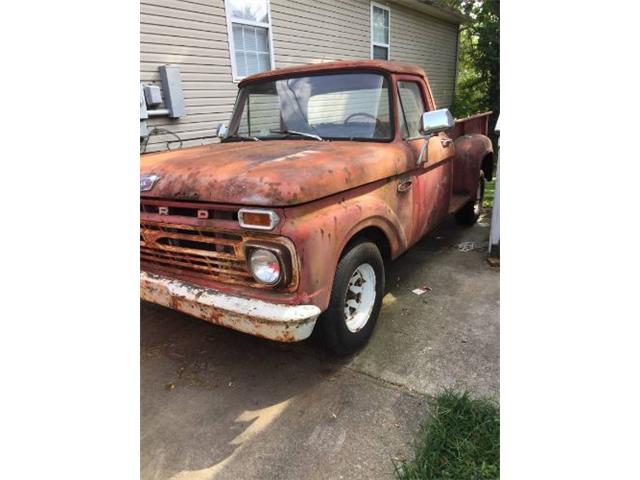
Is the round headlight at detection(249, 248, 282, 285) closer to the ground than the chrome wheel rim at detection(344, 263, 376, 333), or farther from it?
farther from it

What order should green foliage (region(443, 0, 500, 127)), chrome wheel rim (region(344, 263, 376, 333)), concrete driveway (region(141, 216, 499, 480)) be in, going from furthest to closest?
green foliage (region(443, 0, 500, 127))
chrome wheel rim (region(344, 263, 376, 333))
concrete driveway (region(141, 216, 499, 480))

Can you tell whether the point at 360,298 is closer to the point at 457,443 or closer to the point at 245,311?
the point at 245,311

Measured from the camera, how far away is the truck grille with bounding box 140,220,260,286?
93.4 inches

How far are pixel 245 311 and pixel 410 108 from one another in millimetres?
2318

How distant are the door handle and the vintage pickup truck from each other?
18mm

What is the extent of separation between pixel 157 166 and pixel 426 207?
2225 mm

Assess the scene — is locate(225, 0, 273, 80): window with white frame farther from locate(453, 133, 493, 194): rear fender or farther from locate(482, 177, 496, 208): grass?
locate(482, 177, 496, 208): grass

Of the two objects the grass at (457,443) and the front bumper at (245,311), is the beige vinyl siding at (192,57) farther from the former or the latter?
the grass at (457,443)

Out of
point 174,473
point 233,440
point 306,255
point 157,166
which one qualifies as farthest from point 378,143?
point 174,473

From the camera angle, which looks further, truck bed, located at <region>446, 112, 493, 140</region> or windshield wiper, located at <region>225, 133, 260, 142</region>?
truck bed, located at <region>446, 112, 493, 140</region>

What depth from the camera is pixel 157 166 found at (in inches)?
108

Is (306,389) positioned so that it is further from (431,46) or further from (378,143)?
(431,46)

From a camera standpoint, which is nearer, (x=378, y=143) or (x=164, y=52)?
(x=378, y=143)

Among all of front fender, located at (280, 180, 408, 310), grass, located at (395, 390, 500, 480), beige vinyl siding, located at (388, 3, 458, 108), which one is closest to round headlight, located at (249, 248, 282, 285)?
front fender, located at (280, 180, 408, 310)
